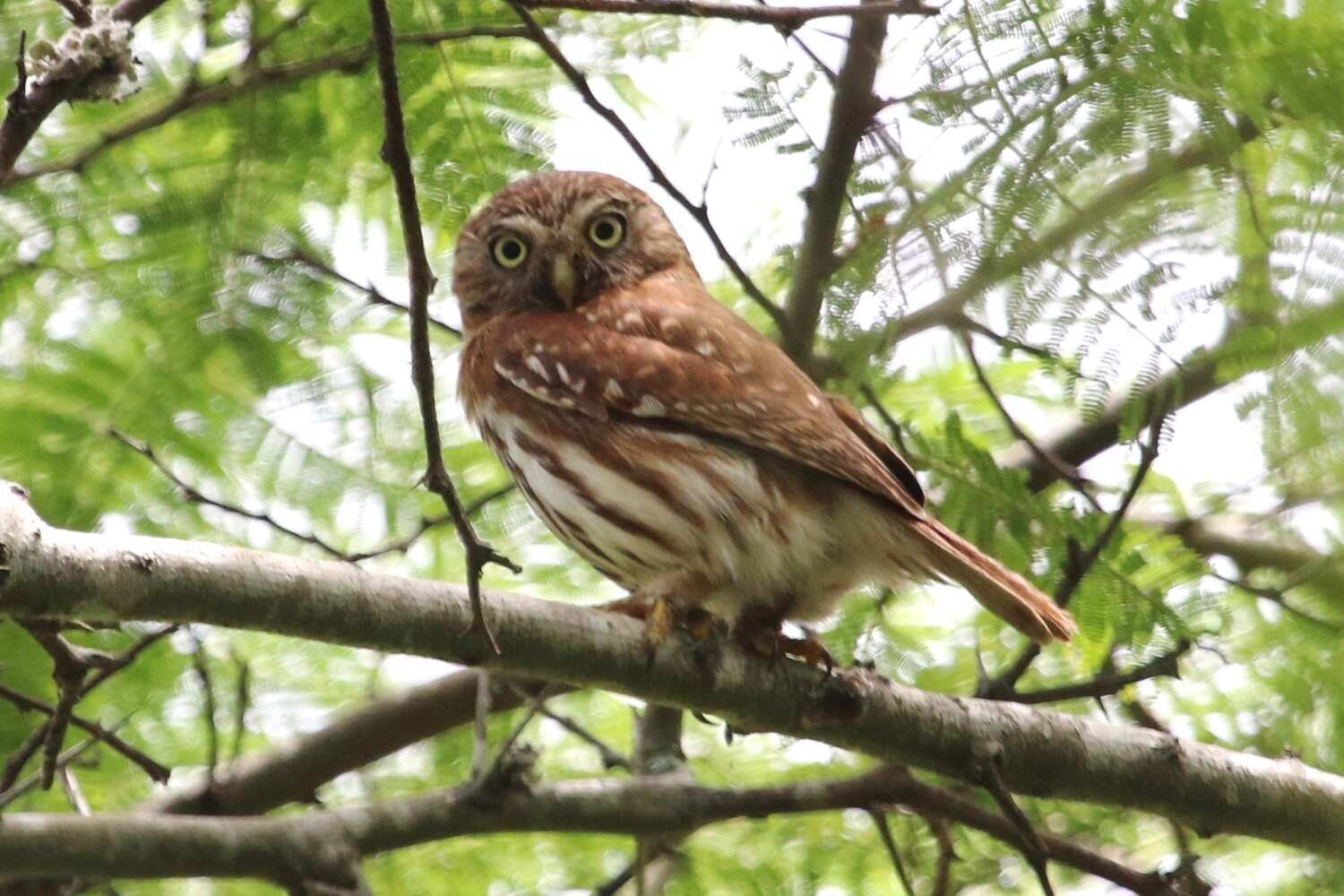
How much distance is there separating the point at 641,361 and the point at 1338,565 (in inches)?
82.8

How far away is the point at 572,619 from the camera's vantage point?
11.9ft

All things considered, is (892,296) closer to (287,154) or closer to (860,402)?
(860,402)

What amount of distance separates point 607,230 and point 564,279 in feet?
1.27

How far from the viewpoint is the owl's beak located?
5.66 metres

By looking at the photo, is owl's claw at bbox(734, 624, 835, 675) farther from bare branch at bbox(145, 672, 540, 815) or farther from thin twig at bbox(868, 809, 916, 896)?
bare branch at bbox(145, 672, 540, 815)

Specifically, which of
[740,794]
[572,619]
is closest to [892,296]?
[572,619]

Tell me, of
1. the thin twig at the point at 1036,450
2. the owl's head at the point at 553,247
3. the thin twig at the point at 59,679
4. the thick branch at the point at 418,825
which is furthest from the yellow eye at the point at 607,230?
the thin twig at the point at 59,679

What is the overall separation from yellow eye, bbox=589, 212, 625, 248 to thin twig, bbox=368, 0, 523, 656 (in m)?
2.93

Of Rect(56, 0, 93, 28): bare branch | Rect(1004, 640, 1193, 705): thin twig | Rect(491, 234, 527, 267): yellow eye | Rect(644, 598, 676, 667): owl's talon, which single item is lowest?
Rect(644, 598, 676, 667): owl's talon

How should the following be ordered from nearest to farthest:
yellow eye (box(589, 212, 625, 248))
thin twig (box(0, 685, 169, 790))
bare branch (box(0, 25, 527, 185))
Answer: thin twig (box(0, 685, 169, 790)) < bare branch (box(0, 25, 527, 185)) < yellow eye (box(589, 212, 625, 248))

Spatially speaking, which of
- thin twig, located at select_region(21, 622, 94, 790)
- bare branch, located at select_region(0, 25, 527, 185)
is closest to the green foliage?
bare branch, located at select_region(0, 25, 527, 185)

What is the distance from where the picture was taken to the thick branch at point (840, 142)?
432 centimetres

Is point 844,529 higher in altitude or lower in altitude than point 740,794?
higher

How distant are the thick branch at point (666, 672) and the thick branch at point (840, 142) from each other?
1136mm
